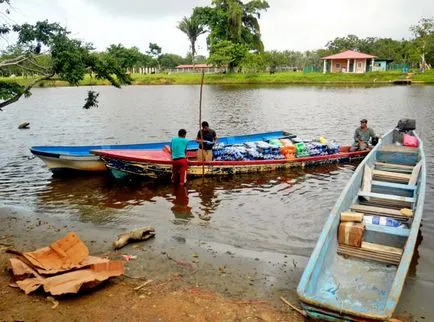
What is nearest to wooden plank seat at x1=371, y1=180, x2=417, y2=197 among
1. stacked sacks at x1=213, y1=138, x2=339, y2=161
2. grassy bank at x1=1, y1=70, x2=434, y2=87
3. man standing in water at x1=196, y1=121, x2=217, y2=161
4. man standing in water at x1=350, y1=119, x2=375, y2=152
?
stacked sacks at x1=213, y1=138, x2=339, y2=161

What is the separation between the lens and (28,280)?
5.93m

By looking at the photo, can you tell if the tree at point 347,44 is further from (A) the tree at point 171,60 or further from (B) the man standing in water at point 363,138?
(B) the man standing in water at point 363,138

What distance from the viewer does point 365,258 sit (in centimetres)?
680

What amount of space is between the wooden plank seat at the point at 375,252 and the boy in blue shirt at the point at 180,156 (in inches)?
254

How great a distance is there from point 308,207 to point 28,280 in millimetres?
7226

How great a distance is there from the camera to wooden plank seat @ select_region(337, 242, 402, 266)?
6.64 meters

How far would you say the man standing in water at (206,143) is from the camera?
1320cm

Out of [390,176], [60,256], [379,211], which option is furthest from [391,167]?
[60,256]

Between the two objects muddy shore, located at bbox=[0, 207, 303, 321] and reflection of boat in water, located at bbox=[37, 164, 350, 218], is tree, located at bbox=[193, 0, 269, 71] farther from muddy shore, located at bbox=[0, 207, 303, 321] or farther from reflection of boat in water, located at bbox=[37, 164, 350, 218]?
muddy shore, located at bbox=[0, 207, 303, 321]

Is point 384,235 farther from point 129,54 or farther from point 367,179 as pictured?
point 129,54

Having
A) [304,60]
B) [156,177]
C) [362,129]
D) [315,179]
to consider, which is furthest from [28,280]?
[304,60]

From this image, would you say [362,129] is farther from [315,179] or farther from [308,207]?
[308,207]

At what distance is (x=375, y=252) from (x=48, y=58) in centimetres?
741

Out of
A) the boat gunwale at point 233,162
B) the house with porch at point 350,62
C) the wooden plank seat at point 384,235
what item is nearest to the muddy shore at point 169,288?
the wooden plank seat at point 384,235
